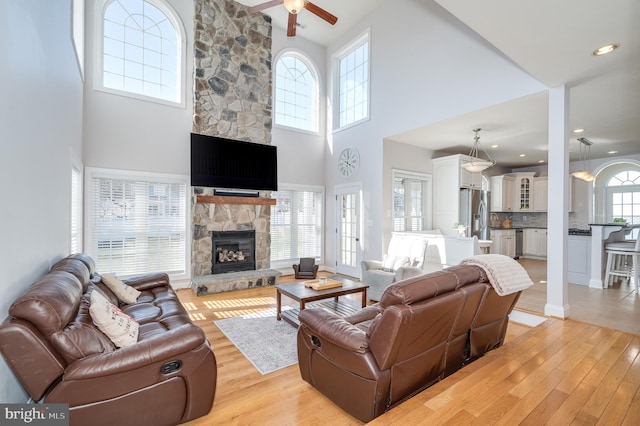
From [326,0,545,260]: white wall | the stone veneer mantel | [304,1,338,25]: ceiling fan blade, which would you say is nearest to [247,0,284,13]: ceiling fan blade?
[304,1,338,25]: ceiling fan blade

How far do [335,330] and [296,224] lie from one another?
496cm

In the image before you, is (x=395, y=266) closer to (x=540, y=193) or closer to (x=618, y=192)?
(x=540, y=193)

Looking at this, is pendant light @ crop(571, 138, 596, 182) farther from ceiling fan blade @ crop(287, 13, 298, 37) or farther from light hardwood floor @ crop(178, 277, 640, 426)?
ceiling fan blade @ crop(287, 13, 298, 37)

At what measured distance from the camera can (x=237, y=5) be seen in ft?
19.1

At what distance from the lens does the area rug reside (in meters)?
2.84

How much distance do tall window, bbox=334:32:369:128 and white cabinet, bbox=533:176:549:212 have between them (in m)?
5.92

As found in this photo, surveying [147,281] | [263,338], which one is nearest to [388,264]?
[263,338]

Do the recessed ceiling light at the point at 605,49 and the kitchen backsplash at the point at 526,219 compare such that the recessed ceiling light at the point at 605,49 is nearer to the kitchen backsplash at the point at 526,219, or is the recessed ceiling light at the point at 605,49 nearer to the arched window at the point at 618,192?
the arched window at the point at 618,192

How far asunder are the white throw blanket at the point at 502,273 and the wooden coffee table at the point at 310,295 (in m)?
1.64

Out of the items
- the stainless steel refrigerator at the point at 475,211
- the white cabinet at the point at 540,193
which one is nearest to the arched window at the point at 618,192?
the white cabinet at the point at 540,193

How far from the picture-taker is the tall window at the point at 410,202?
612 cm

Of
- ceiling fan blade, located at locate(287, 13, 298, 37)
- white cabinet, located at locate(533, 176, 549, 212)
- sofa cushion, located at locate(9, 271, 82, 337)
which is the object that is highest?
ceiling fan blade, located at locate(287, 13, 298, 37)

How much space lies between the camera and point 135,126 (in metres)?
5.07

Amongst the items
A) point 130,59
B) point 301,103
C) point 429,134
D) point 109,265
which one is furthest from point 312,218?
point 130,59
